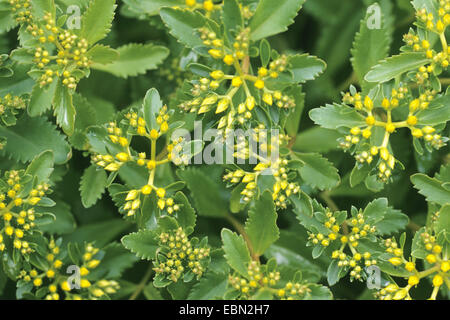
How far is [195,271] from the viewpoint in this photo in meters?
1.92

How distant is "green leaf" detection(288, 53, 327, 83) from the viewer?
77.6 inches

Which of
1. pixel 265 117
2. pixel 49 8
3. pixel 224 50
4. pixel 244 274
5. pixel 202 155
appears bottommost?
pixel 244 274

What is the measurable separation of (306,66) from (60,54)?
87cm

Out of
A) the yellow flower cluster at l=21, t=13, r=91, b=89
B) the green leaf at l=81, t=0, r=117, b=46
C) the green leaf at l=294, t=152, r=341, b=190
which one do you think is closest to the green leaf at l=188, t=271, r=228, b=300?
the green leaf at l=294, t=152, r=341, b=190

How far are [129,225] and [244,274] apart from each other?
0.80 meters

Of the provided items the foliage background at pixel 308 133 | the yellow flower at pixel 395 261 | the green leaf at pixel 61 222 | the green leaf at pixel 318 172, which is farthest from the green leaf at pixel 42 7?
the yellow flower at pixel 395 261

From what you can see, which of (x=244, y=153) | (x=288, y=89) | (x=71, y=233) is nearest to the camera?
(x=244, y=153)

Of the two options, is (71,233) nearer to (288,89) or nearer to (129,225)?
(129,225)

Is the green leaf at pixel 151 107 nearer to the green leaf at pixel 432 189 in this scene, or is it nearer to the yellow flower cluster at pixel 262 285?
the yellow flower cluster at pixel 262 285

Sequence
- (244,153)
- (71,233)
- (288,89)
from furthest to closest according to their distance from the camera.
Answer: (71,233)
(288,89)
(244,153)

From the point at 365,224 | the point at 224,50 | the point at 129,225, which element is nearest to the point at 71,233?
the point at 129,225

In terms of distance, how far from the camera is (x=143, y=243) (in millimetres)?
1964

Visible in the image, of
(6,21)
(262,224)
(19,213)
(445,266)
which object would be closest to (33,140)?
(19,213)

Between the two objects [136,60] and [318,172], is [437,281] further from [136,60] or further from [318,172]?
[136,60]
